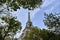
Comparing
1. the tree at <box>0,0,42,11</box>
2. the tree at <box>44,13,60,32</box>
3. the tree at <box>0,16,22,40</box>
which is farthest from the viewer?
the tree at <box>44,13,60,32</box>

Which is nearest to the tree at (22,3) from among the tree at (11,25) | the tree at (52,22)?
the tree at (11,25)

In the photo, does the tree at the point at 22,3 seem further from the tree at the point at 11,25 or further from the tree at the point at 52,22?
the tree at the point at 52,22

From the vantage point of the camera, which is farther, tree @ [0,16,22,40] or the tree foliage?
the tree foliage

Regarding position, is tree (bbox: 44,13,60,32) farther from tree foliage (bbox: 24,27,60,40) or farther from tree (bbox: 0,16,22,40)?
tree (bbox: 0,16,22,40)

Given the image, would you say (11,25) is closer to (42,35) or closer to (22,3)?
(22,3)

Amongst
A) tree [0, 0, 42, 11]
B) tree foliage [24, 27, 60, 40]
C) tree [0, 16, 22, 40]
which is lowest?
tree foliage [24, 27, 60, 40]

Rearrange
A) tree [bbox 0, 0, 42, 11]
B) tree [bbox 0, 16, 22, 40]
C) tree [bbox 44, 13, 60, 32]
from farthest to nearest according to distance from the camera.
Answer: tree [bbox 44, 13, 60, 32]
tree [bbox 0, 16, 22, 40]
tree [bbox 0, 0, 42, 11]

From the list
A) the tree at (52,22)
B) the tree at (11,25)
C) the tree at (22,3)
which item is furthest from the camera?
the tree at (52,22)

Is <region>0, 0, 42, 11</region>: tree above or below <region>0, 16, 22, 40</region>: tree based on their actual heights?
above

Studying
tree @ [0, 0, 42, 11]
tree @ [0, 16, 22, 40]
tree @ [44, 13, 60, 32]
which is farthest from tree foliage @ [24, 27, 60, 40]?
tree @ [0, 0, 42, 11]

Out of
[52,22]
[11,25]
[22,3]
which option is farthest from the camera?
[52,22]

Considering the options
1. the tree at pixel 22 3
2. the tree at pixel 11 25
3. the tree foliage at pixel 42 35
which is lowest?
the tree foliage at pixel 42 35

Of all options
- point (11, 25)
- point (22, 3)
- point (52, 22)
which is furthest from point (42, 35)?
point (22, 3)

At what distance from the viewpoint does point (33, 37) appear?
44.5 m
